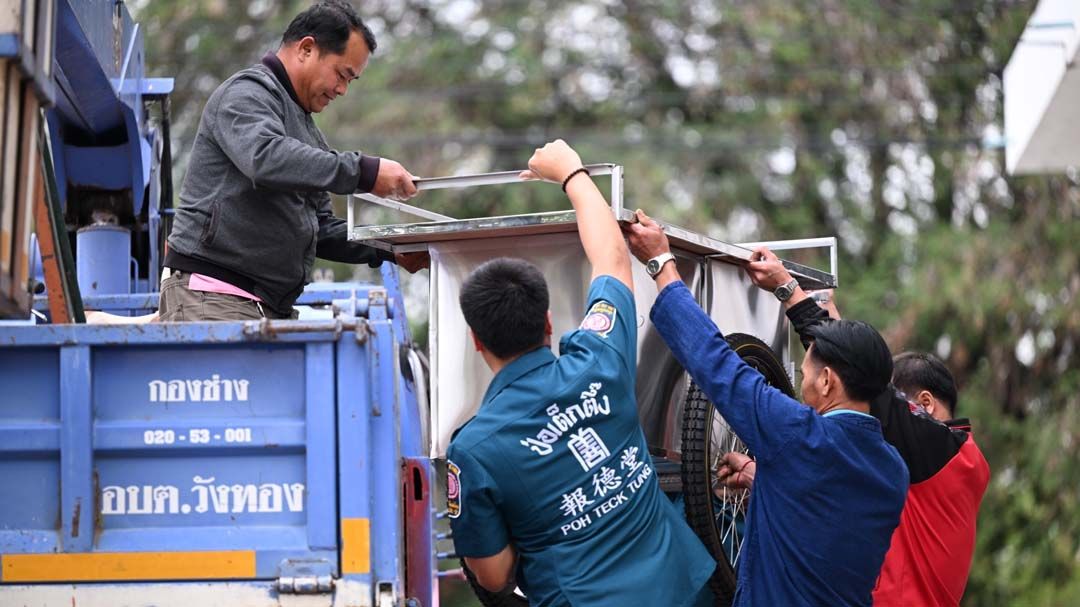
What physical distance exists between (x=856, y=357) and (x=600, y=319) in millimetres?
762

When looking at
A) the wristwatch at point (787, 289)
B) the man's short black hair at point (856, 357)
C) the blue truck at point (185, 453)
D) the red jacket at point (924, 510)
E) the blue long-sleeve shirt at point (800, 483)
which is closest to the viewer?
the blue truck at point (185, 453)

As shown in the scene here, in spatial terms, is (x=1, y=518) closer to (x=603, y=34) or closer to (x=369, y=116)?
(x=369, y=116)

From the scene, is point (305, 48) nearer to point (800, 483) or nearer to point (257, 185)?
point (257, 185)

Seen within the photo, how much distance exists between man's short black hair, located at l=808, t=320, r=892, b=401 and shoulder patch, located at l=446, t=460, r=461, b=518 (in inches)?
45.6

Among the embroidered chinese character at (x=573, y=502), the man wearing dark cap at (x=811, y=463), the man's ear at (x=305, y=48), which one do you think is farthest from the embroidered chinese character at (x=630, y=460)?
the man's ear at (x=305, y=48)

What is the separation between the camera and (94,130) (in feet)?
20.4

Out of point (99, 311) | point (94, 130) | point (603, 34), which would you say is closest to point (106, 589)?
point (99, 311)

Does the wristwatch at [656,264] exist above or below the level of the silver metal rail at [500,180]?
below

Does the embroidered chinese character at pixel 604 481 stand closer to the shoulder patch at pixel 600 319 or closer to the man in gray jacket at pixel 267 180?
the shoulder patch at pixel 600 319

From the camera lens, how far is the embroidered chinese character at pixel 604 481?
3895 mm

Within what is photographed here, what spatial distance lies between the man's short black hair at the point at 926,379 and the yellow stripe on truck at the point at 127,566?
2.65 metres

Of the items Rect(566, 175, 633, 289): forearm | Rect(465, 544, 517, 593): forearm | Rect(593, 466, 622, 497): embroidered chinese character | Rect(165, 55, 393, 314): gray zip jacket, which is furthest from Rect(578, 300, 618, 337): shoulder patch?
Rect(165, 55, 393, 314): gray zip jacket

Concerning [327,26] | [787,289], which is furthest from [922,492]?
[327,26]

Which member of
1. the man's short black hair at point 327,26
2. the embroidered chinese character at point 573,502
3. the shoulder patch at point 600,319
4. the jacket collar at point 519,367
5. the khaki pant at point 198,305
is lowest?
the embroidered chinese character at point 573,502
